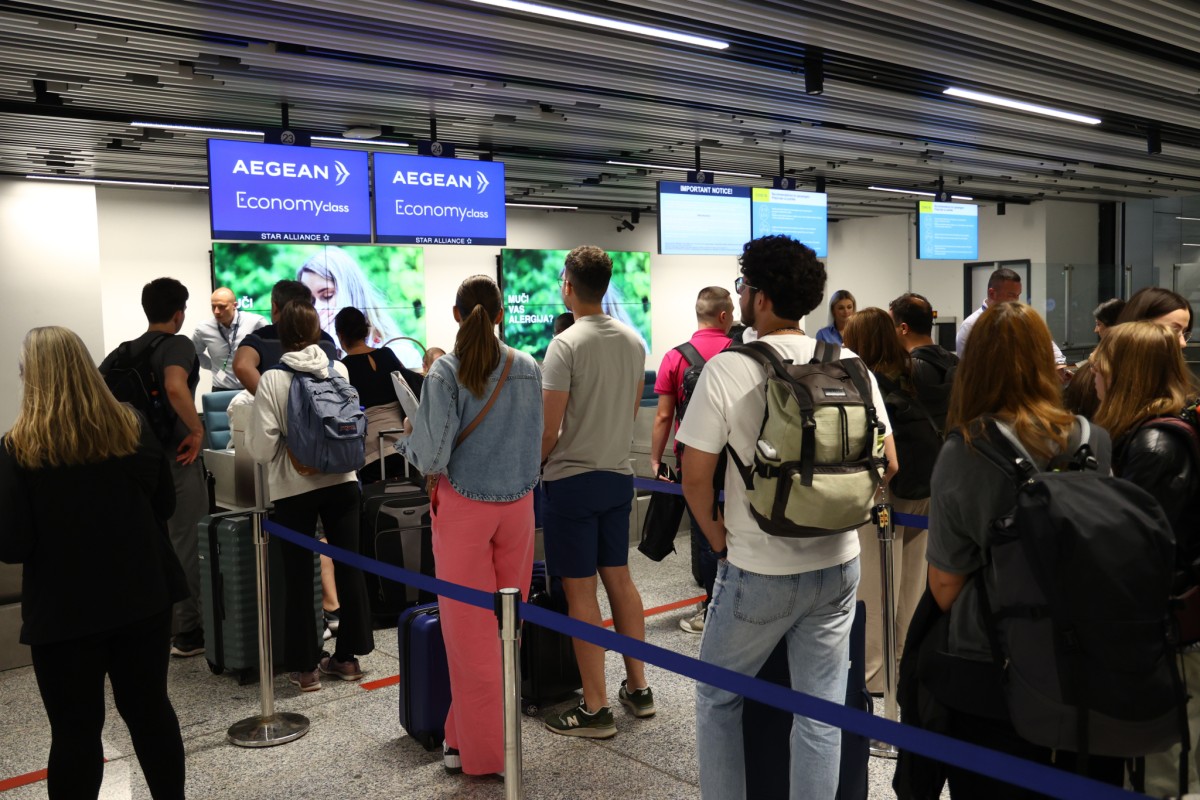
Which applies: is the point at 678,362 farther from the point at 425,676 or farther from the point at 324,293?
the point at 324,293

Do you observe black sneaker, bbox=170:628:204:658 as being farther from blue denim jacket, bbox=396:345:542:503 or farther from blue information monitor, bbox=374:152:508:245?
blue information monitor, bbox=374:152:508:245

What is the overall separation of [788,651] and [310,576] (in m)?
2.54

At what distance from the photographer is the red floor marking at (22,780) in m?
3.67

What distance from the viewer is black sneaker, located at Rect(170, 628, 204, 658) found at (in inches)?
204

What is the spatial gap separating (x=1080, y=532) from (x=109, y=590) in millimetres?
2409

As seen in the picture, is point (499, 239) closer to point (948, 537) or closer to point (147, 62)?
point (147, 62)

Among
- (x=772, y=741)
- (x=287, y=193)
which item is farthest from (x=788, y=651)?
(x=287, y=193)

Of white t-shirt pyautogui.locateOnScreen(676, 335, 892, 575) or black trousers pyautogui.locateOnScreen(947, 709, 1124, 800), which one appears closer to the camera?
black trousers pyautogui.locateOnScreen(947, 709, 1124, 800)

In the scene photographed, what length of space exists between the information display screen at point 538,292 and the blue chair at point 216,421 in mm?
9068

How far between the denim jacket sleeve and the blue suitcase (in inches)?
30.1

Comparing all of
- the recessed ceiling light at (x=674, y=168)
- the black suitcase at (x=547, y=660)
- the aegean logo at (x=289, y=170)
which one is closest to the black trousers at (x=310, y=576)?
the black suitcase at (x=547, y=660)

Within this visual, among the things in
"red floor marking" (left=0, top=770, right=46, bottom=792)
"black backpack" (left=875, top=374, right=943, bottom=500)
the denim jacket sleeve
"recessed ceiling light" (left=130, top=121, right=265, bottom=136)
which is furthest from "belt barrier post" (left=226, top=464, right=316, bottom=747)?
"recessed ceiling light" (left=130, top=121, right=265, bottom=136)

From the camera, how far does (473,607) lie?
341 centimetres

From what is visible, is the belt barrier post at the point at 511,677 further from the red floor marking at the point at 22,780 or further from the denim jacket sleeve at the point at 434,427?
the red floor marking at the point at 22,780
